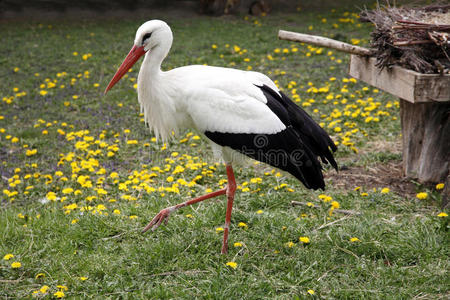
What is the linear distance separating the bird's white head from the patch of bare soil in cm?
186

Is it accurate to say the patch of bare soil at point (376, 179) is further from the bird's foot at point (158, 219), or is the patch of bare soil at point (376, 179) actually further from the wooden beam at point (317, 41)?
the bird's foot at point (158, 219)

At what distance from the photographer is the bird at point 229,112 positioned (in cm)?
323

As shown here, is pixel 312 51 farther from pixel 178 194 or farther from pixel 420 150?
pixel 178 194

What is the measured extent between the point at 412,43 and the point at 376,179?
3.98 ft

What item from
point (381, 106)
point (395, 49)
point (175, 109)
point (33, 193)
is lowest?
point (33, 193)

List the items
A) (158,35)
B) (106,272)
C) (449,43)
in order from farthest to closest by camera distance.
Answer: (449,43) < (158,35) < (106,272)

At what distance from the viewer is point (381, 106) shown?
20.1ft

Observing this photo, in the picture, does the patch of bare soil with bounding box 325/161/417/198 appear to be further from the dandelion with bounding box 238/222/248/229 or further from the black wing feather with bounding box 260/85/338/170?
the dandelion with bounding box 238/222/248/229

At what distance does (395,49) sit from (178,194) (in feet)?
6.48

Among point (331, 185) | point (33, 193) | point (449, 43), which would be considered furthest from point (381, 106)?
point (33, 193)

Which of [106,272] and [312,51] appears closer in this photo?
[106,272]

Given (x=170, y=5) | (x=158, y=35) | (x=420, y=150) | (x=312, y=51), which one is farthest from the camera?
(x=170, y=5)

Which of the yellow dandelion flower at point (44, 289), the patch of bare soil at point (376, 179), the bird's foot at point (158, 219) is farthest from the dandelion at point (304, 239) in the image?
the yellow dandelion flower at point (44, 289)

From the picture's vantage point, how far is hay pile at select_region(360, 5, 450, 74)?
361 centimetres
